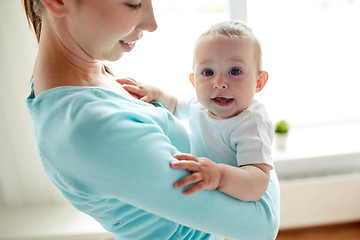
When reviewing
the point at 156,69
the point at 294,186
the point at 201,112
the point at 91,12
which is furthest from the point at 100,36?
the point at 294,186

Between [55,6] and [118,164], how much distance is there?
0.34 m

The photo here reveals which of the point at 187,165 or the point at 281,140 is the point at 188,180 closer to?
Result: the point at 187,165

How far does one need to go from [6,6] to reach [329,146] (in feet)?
6.84

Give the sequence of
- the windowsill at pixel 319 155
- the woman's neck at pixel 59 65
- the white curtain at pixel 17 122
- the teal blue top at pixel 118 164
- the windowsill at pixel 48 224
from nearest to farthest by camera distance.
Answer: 1. the teal blue top at pixel 118 164
2. the woman's neck at pixel 59 65
3. the white curtain at pixel 17 122
4. the windowsill at pixel 48 224
5. the windowsill at pixel 319 155

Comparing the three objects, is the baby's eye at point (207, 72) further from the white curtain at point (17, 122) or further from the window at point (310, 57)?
the window at point (310, 57)

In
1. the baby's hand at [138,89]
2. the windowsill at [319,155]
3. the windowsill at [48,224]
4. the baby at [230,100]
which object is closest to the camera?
the baby at [230,100]

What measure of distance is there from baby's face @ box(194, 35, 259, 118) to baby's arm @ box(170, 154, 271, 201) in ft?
0.64

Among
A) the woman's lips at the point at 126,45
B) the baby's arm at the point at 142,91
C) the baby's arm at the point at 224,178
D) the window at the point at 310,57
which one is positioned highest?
the window at the point at 310,57

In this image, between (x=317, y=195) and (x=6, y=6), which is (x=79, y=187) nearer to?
(x=6, y=6)

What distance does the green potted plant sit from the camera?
2.38 meters

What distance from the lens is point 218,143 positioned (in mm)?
1031

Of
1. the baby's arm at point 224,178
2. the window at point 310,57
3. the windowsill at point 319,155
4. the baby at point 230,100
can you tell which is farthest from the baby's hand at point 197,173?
the window at point 310,57

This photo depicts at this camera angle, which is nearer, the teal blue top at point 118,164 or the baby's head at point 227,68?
the teal blue top at point 118,164

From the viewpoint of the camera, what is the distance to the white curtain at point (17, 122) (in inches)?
76.5
